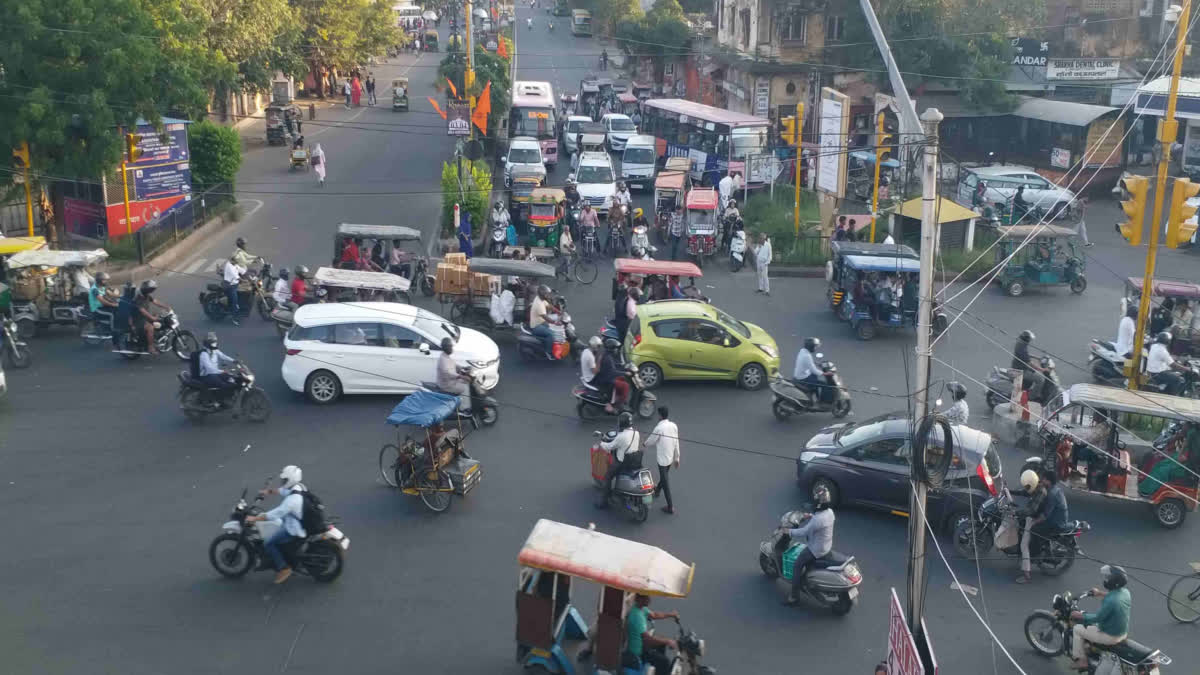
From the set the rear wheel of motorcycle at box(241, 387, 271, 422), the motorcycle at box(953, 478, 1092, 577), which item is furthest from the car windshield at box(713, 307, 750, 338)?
the rear wheel of motorcycle at box(241, 387, 271, 422)

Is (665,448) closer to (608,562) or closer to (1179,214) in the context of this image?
(608,562)

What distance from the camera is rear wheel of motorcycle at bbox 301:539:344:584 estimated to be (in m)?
11.6

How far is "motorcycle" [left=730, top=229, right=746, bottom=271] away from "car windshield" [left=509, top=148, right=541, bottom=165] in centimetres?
1101

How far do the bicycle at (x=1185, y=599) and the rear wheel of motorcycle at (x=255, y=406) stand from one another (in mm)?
11894

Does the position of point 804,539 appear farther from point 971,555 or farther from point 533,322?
point 533,322

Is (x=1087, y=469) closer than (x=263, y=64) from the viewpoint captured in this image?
Yes

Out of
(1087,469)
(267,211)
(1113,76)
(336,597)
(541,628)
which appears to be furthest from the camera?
(1113,76)

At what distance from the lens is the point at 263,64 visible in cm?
4166

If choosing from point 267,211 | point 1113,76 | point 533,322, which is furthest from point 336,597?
point 1113,76

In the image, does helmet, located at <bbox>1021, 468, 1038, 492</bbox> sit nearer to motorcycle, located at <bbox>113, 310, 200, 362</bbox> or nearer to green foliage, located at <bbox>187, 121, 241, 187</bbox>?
motorcycle, located at <bbox>113, 310, 200, 362</bbox>

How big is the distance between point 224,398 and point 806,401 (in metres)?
8.57

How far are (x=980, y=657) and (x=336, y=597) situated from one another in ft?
20.9

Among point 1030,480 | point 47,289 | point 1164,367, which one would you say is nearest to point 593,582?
point 1030,480

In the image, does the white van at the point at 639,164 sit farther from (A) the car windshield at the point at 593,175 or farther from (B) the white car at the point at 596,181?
(A) the car windshield at the point at 593,175
